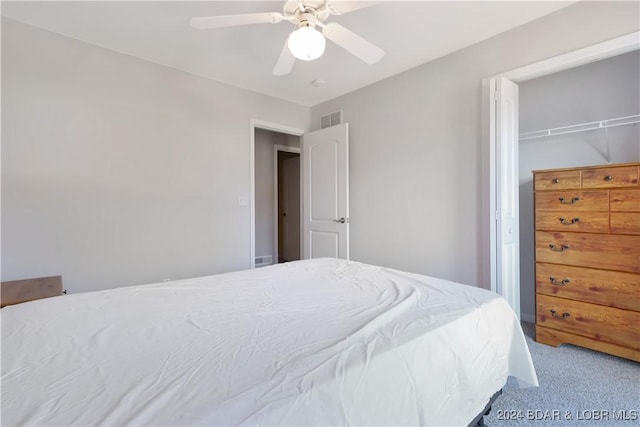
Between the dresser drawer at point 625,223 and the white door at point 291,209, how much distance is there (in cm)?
438

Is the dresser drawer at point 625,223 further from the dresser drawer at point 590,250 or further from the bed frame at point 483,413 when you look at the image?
the bed frame at point 483,413

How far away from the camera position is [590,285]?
83.3 inches

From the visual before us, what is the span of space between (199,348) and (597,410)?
2.06m

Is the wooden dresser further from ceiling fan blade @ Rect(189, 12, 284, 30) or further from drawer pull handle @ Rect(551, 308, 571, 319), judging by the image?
ceiling fan blade @ Rect(189, 12, 284, 30)

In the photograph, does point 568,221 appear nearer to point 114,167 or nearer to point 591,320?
point 591,320

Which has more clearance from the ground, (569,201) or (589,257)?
(569,201)

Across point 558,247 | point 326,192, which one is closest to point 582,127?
point 558,247

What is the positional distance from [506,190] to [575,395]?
56.3 inches

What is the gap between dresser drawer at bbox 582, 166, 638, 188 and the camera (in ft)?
6.37

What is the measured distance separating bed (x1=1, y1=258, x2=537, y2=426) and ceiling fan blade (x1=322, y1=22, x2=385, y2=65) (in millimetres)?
1440

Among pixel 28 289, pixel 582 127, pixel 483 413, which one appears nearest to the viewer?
pixel 483 413

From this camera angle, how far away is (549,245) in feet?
7.55

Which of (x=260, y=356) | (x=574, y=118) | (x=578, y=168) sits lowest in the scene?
(x=260, y=356)

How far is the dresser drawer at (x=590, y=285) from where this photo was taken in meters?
1.96
